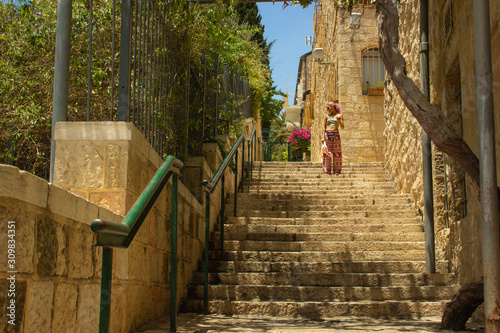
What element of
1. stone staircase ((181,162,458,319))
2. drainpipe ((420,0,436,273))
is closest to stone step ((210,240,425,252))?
stone staircase ((181,162,458,319))

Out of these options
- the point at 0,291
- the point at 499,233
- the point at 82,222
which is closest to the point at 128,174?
the point at 82,222

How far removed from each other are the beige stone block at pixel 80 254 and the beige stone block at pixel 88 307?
61 mm

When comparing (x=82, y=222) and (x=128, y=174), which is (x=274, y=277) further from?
(x=82, y=222)

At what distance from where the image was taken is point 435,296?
15.1ft

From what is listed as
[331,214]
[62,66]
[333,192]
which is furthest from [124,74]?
[333,192]

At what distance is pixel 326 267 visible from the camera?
5.04m

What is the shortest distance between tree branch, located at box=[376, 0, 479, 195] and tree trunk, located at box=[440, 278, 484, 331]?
0.60 m

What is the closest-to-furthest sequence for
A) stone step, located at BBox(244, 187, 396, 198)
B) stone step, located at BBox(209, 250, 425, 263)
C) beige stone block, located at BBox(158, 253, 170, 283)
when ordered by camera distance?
beige stone block, located at BBox(158, 253, 170, 283) → stone step, located at BBox(209, 250, 425, 263) → stone step, located at BBox(244, 187, 396, 198)

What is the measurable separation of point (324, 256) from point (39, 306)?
148 inches

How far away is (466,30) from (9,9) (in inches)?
195

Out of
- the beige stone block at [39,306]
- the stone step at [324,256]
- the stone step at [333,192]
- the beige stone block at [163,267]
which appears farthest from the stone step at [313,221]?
the beige stone block at [39,306]

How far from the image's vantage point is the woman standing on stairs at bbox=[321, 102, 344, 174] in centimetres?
884

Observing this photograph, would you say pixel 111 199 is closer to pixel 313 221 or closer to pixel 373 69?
pixel 313 221

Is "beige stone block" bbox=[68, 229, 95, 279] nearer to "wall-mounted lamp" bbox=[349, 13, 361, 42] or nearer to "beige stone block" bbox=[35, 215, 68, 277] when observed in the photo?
"beige stone block" bbox=[35, 215, 68, 277]
